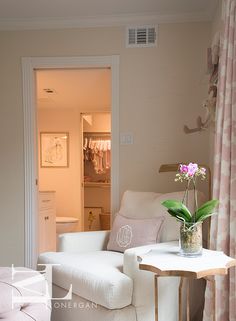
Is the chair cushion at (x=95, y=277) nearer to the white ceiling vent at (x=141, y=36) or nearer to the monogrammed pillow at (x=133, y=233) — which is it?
the monogrammed pillow at (x=133, y=233)

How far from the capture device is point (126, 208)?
287 cm

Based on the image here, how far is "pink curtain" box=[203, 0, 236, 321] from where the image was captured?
1.85 meters

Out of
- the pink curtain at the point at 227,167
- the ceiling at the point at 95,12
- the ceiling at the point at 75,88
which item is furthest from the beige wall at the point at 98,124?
the pink curtain at the point at 227,167

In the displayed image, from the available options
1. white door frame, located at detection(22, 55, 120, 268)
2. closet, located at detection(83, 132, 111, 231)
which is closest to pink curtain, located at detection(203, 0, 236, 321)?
white door frame, located at detection(22, 55, 120, 268)

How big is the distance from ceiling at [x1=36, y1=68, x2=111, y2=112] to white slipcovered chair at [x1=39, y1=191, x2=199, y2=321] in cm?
216

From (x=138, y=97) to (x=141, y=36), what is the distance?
0.57m

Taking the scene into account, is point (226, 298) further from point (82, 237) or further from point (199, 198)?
point (82, 237)

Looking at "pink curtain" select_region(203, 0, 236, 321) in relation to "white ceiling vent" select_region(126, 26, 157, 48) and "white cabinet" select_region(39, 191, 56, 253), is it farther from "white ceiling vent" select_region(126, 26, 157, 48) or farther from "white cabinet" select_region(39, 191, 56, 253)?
"white cabinet" select_region(39, 191, 56, 253)

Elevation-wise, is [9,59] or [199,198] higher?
[9,59]

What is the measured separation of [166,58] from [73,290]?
2.22 metres

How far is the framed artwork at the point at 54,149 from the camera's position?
5352 mm

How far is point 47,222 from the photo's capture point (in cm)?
422

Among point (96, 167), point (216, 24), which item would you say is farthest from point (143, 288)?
point (96, 167)

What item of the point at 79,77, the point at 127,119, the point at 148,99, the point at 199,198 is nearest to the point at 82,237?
the point at 199,198
